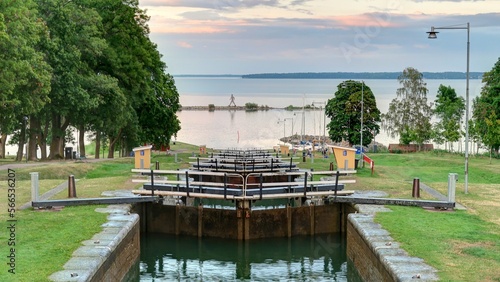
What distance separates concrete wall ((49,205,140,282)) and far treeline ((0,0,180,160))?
14.8 metres

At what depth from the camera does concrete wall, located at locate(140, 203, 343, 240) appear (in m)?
25.1

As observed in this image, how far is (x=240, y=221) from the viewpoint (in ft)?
81.3

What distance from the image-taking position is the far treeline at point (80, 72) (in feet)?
118

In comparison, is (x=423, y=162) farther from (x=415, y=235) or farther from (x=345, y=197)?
(x=415, y=235)

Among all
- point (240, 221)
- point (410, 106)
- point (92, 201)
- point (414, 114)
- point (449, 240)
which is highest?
point (410, 106)

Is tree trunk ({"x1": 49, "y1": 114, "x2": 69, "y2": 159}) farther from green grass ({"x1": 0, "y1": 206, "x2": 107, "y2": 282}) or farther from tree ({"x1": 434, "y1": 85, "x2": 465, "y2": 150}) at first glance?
tree ({"x1": 434, "y1": 85, "x2": 465, "y2": 150})

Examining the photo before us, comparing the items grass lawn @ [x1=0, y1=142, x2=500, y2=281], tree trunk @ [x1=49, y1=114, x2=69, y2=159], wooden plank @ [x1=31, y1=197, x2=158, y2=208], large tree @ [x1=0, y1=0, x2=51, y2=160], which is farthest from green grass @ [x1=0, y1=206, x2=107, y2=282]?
tree trunk @ [x1=49, y1=114, x2=69, y2=159]

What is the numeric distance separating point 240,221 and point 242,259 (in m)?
2.34

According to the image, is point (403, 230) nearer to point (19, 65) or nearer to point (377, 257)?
point (377, 257)

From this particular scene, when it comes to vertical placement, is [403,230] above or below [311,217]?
above

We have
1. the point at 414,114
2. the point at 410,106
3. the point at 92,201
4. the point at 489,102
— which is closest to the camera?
the point at 92,201

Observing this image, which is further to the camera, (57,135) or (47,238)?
(57,135)

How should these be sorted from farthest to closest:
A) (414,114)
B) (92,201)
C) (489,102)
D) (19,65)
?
(414,114)
(489,102)
(19,65)
(92,201)

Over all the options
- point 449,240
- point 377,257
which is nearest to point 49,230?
point 377,257
